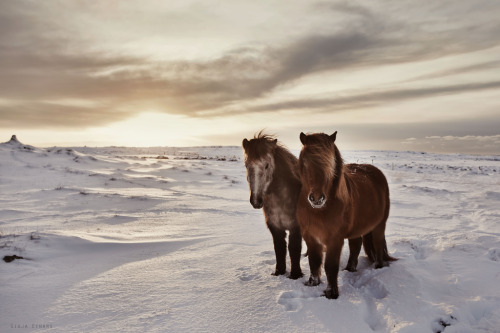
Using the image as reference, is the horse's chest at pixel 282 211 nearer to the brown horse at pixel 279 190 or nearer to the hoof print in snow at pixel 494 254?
the brown horse at pixel 279 190

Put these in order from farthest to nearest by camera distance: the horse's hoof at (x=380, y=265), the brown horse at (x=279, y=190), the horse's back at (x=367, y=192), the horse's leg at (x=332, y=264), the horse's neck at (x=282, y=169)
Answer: the horse's hoof at (x=380, y=265) < the horse's neck at (x=282, y=169) < the horse's back at (x=367, y=192) < the brown horse at (x=279, y=190) < the horse's leg at (x=332, y=264)

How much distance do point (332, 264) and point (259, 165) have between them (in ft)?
5.03

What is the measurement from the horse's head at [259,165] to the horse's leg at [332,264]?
1.03 metres

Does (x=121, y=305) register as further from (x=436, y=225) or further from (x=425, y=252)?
(x=436, y=225)

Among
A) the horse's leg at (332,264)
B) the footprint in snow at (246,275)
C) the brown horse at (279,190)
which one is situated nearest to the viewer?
the horse's leg at (332,264)

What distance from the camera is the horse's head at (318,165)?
10.5 feet

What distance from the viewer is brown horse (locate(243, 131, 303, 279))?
3906mm

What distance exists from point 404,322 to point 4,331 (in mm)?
4168

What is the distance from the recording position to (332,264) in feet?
11.9

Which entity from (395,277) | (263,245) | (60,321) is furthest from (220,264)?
(395,277)

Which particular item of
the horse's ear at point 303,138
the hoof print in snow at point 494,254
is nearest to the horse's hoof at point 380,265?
the hoof print in snow at point 494,254

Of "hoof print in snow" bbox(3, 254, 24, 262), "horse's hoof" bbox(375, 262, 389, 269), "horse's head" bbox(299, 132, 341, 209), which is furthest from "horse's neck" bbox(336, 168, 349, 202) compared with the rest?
"hoof print in snow" bbox(3, 254, 24, 262)

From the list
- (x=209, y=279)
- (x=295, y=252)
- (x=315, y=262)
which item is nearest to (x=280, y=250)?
(x=295, y=252)

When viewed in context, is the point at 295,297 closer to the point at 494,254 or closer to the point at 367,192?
the point at 367,192
